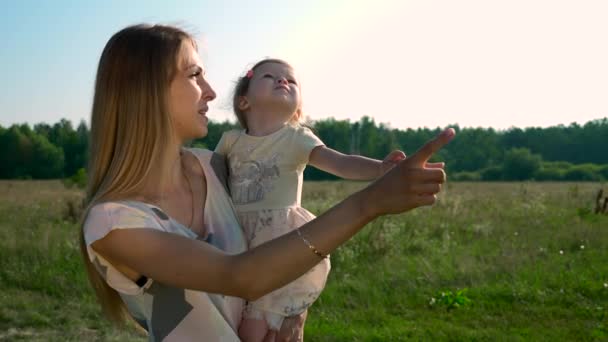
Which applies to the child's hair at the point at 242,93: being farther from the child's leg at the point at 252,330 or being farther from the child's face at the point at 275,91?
the child's leg at the point at 252,330

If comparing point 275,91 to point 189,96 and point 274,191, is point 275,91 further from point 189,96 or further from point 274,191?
point 189,96

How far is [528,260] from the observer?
820cm

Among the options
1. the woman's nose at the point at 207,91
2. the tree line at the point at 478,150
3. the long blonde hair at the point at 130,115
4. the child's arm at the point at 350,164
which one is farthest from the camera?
the tree line at the point at 478,150

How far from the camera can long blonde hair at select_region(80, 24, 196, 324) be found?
1.70m

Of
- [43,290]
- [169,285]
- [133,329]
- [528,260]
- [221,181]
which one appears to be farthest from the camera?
[528,260]

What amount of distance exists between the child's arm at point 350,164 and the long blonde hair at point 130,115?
668 millimetres

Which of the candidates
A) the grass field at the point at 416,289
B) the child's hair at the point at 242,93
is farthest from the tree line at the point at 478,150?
the child's hair at the point at 242,93

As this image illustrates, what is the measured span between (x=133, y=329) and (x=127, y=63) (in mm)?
4383

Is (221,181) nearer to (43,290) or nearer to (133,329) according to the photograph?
(133,329)

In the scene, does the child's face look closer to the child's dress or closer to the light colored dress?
the child's dress

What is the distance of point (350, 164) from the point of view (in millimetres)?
2260

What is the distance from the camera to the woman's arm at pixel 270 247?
1.33 meters

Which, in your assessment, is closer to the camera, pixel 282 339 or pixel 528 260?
pixel 282 339

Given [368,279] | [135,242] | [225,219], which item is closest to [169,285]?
[135,242]
